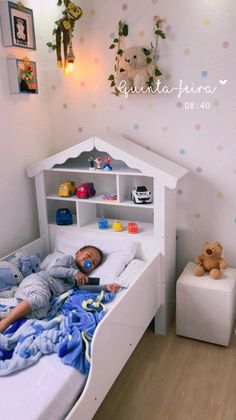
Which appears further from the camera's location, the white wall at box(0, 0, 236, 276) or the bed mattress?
the white wall at box(0, 0, 236, 276)

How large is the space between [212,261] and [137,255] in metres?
0.44

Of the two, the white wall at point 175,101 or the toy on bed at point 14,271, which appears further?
the white wall at point 175,101

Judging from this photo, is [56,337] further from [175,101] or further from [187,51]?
[187,51]

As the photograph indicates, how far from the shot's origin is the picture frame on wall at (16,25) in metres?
2.02

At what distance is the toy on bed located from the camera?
1.93 m

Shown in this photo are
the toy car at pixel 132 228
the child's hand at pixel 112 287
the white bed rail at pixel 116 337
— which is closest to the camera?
the white bed rail at pixel 116 337

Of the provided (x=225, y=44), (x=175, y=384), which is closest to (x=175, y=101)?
(x=225, y=44)

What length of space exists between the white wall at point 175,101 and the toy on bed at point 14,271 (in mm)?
298

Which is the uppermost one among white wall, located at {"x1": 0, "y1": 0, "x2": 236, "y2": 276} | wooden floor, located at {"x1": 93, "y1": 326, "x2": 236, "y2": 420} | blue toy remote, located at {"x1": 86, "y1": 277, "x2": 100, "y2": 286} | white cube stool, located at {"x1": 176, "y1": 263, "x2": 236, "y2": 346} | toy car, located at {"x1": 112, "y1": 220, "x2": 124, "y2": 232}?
white wall, located at {"x1": 0, "y1": 0, "x2": 236, "y2": 276}

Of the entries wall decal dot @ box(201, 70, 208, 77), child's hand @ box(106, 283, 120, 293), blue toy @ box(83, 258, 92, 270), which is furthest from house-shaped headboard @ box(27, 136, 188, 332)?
wall decal dot @ box(201, 70, 208, 77)

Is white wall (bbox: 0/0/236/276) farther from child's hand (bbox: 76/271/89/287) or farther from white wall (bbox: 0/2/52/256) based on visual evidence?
child's hand (bbox: 76/271/89/287)

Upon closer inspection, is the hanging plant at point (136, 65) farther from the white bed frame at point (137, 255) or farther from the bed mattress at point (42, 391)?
the bed mattress at point (42, 391)

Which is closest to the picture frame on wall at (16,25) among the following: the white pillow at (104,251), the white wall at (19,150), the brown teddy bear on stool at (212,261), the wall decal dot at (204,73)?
the white wall at (19,150)

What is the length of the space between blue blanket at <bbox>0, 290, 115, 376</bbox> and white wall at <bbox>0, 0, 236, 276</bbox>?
80 centimetres
